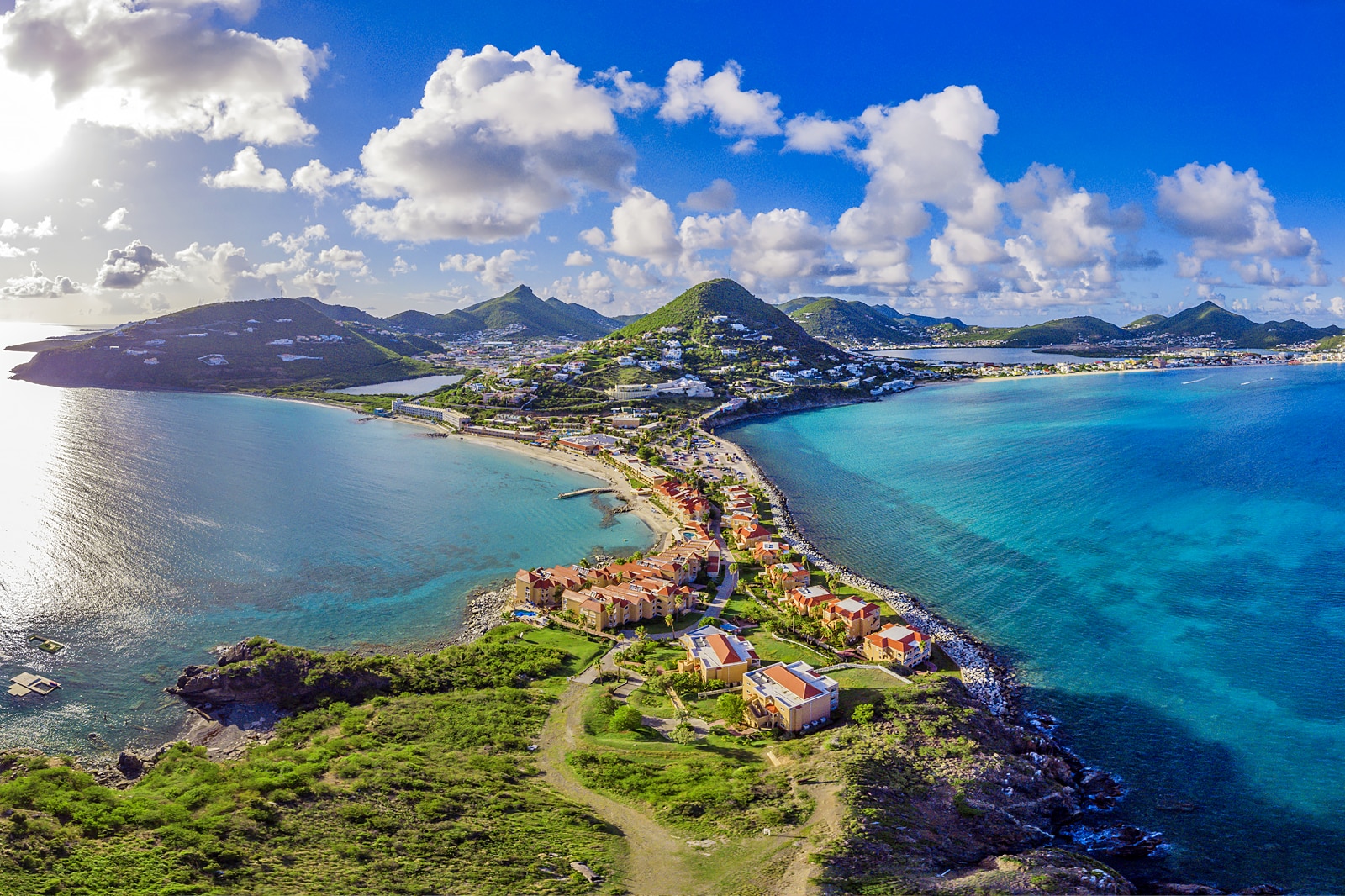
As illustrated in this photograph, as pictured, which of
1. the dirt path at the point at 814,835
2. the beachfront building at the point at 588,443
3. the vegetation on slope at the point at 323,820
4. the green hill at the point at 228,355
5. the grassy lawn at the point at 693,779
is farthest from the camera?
the green hill at the point at 228,355

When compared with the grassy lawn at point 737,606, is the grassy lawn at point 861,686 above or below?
below

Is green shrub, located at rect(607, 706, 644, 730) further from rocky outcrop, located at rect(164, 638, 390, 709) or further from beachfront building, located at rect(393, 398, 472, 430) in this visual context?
beachfront building, located at rect(393, 398, 472, 430)

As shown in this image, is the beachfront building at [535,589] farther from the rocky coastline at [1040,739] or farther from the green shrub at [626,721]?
the rocky coastline at [1040,739]

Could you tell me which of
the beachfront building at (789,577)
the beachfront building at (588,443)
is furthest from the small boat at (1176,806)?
the beachfront building at (588,443)

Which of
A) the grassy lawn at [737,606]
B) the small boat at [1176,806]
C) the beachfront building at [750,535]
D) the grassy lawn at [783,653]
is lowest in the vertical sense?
the small boat at [1176,806]

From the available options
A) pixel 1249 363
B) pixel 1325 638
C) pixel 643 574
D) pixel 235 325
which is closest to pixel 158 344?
pixel 235 325

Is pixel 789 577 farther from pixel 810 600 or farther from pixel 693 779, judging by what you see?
pixel 693 779
